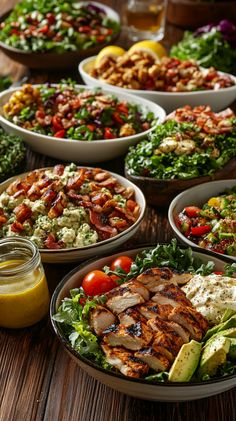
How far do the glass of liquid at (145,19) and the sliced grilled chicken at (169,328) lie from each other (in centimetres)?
378

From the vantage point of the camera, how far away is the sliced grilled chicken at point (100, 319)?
2197 mm

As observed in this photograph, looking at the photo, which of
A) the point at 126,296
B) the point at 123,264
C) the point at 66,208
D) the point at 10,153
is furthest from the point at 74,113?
the point at 126,296

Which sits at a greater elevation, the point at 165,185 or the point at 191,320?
the point at 191,320

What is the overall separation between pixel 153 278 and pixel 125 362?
0.44 m

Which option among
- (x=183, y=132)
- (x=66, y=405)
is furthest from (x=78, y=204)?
(x=66, y=405)

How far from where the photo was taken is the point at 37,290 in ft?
8.17

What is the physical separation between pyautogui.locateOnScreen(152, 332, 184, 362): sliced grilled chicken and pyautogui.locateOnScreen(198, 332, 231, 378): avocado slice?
0.10 metres

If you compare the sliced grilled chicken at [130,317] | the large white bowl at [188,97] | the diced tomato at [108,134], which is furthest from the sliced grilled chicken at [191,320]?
the large white bowl at [188,97]

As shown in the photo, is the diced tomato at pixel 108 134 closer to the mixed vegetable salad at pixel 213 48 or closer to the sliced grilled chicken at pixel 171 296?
the mixed vegetable salad at pixel 213 48

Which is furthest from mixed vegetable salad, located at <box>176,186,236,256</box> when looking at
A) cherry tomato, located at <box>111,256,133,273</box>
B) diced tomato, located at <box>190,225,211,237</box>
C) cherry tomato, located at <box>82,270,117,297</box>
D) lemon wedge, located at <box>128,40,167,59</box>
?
lemon wedge, located at <box>128,40,167,59</box>

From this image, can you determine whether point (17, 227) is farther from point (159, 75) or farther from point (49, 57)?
point (49, 57)

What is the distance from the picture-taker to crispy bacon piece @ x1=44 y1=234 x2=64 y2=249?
275 centimetres

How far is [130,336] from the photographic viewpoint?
83.2 inches

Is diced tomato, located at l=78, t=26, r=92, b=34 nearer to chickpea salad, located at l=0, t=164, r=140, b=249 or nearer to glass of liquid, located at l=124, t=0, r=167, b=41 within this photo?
glass of liquid, located at l=124, t=0, r=167, b=41
